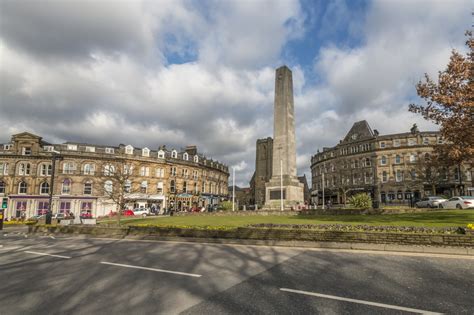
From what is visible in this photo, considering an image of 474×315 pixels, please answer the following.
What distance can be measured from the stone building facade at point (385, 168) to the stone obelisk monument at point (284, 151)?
2770cm

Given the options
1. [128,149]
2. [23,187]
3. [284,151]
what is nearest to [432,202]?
[284,151]

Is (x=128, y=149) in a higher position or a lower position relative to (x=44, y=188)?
higher

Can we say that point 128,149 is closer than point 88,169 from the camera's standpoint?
No

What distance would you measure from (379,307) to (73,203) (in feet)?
179

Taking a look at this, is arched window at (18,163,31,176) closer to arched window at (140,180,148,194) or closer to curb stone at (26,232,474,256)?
arched window at (140,180,148,194)

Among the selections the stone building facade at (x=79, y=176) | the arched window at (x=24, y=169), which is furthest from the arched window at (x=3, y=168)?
the arched window at (x=24, y=169)

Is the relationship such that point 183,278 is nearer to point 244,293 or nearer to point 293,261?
point 244,293

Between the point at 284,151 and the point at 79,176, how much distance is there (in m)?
39.6

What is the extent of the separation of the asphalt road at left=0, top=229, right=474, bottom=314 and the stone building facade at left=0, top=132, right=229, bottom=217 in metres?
34.6

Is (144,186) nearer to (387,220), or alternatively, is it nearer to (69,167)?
(69,167)

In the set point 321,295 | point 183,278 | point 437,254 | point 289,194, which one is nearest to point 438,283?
point 321,295

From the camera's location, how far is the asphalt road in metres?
4.90

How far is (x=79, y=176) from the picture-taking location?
50688 mm

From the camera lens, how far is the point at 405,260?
7.86 m
